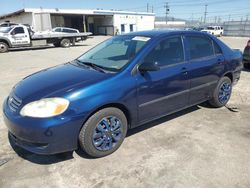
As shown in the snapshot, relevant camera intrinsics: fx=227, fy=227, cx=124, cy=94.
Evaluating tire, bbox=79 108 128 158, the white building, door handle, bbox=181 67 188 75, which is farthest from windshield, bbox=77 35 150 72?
the white building

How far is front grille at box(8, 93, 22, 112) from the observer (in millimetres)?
2762

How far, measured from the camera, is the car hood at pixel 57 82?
275 centimetres

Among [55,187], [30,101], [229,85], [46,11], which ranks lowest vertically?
[55,187]

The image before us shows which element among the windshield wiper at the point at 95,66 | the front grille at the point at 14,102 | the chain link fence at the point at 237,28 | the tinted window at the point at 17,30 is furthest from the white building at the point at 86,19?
the front grille at the point at 14,102

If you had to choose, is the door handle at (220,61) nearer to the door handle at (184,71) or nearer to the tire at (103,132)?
the door handle at (184,71)

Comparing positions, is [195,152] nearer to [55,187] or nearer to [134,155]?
[134,155]

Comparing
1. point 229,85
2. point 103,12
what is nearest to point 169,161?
point 229,85

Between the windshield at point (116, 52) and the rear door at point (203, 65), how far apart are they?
938 mm

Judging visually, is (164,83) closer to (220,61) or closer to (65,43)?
(220,61)

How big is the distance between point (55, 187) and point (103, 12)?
1585 inches

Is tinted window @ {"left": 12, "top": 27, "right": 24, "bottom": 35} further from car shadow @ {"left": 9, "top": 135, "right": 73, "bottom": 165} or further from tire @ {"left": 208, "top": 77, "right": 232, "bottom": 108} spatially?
tire @ {"left": 208, "top": 77, "right": 232, "bottom": 108}

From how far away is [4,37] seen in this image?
51.9 ft

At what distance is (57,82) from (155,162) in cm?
165

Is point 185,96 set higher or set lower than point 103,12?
lower
